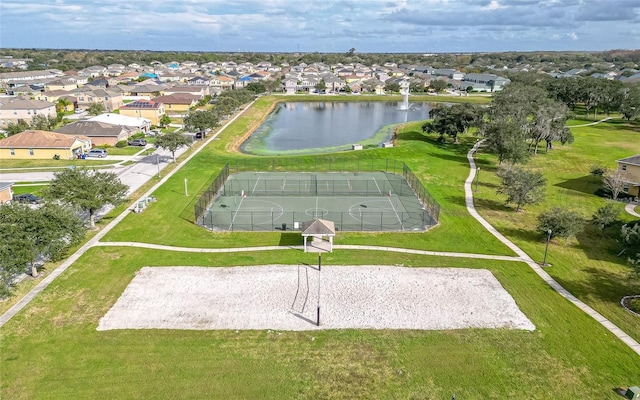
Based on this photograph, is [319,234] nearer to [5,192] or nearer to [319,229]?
[319,229]

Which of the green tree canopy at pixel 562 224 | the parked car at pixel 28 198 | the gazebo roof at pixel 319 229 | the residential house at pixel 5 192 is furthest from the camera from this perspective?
the parked car at pixel 28 198

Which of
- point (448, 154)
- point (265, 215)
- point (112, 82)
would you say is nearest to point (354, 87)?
point (112, 82)

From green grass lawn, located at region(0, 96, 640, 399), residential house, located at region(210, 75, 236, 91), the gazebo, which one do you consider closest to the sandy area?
green grass lawn, located at region(0, 96, 640, 399)

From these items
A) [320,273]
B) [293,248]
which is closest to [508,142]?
[293,248]

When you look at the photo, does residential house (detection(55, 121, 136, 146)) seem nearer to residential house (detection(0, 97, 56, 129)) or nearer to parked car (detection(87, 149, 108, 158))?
parked car (detection(87, 149, 108, 158))

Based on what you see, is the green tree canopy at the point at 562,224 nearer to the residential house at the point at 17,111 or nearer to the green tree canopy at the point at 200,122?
the green tree canopy at the point at 200,122

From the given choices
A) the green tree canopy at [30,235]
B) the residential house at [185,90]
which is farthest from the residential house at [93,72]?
the green tree canopy at [30,235]
